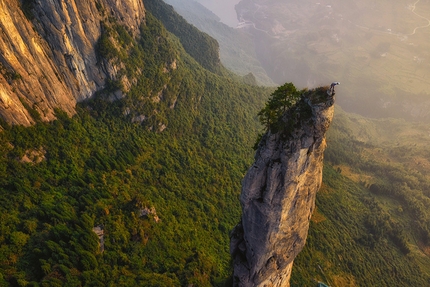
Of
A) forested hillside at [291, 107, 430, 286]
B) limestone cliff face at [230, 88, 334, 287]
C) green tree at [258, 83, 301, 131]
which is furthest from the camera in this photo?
forested hillside at [291, 107, 430, 286]

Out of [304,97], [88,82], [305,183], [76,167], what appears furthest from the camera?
[88,82]

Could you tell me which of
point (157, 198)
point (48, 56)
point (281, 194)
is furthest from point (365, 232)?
point (48, 56)

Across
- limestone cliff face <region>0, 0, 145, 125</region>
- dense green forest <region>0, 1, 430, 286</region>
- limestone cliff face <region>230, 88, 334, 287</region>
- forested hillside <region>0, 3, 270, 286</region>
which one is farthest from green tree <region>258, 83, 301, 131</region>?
limestone cliff face <region>0, 0, 145, 125</region>

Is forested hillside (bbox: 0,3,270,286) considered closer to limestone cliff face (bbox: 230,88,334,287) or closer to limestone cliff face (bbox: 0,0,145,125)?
limestone cliff face (bbox: 0,0,145,125)

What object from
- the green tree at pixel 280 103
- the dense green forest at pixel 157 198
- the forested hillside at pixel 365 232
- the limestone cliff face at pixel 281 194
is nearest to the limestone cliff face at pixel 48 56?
the dense green forest at pixel 157 198

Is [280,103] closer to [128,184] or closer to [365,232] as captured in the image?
[128,184]

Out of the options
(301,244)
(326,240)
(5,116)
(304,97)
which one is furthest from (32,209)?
(326,240)

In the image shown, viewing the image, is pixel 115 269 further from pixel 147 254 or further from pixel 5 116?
pixel 5 116
